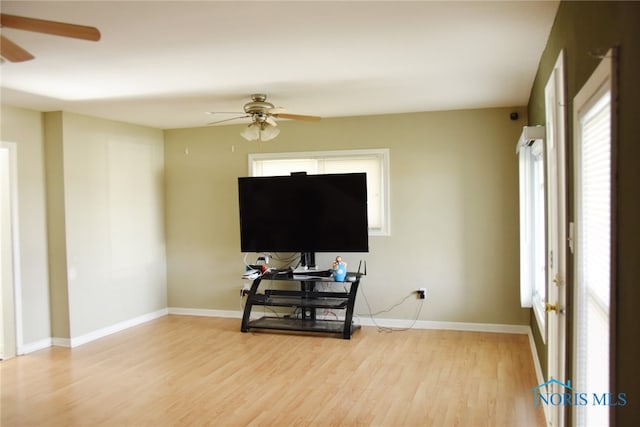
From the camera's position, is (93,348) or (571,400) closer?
(571,400)

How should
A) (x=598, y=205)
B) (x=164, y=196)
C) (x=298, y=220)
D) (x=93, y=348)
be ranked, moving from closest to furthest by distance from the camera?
1. (x=598, y=205)
2. (x=93, y=348)
3. (x=298, y=220)
4. (x=164, y=196)

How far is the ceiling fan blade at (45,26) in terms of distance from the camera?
217 cm

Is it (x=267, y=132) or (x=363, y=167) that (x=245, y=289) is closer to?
(x=363, y=167)

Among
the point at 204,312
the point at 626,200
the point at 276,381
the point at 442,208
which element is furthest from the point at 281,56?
the point at 204,312

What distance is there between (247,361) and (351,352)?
984mm

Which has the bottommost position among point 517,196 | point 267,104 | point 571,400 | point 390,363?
point 390,363

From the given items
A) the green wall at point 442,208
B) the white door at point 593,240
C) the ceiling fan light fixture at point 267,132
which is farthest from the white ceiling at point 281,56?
the white door at point 593,240

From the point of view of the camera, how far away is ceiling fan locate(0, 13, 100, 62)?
217cm

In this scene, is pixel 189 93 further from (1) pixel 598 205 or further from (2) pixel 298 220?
(1) pixel 598 205

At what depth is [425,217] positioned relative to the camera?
579cm

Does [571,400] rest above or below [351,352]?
above

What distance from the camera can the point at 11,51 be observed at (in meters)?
2.28

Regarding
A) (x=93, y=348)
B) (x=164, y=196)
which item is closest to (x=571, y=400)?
(x=93, y=348)

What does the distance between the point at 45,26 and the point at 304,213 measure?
3.75 metres
